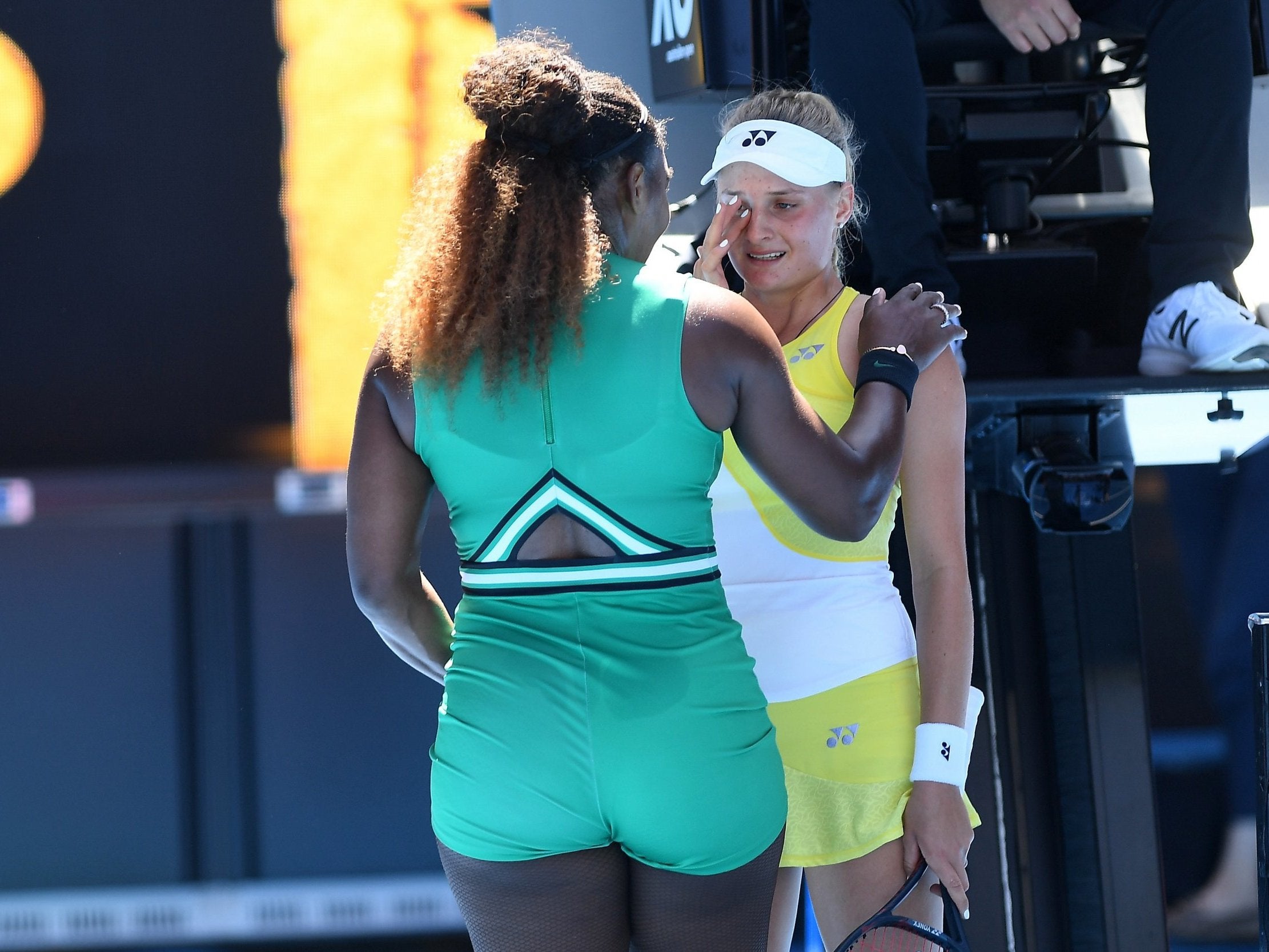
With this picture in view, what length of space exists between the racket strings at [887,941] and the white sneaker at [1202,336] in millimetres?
902

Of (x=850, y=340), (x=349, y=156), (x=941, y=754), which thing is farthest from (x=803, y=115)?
(x=349, y=156)

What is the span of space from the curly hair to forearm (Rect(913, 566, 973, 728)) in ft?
2.00

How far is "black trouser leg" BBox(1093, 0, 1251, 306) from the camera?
216 centimetres

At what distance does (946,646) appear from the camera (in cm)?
158

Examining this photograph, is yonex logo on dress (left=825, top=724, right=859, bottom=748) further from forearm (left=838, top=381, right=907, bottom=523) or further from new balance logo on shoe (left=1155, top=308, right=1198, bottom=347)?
new balance logo on shoe (left=1155, top=308, right=1198, bottom=347)

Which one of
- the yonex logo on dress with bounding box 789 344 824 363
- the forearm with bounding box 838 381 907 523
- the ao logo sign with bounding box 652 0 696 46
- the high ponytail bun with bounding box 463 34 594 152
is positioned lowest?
the forearm with bounding box 838 381 907 523

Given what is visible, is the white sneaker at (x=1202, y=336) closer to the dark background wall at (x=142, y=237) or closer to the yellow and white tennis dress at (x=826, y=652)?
the yellow and white tennis dress at (x=826, y=652)

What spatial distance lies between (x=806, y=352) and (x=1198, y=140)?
0.97 m

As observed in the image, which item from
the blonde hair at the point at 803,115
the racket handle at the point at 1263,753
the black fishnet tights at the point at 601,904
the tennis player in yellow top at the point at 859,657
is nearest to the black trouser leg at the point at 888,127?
the blonde hair at the point at 803,115

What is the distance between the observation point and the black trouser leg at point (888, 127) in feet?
7.04

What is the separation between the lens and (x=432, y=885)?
3.80 meters

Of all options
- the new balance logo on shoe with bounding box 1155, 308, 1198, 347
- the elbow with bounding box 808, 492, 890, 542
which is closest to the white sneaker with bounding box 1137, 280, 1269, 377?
the new balance logo on shoe with bounding box 1155, 308, 1198, 347

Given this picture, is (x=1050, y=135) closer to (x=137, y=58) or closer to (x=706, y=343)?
(x=706, y=343)

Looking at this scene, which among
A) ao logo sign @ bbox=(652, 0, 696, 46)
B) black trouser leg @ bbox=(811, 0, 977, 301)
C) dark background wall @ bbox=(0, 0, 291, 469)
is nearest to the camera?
black trouser leg @ bbox=(811, 0, 977, 301)
